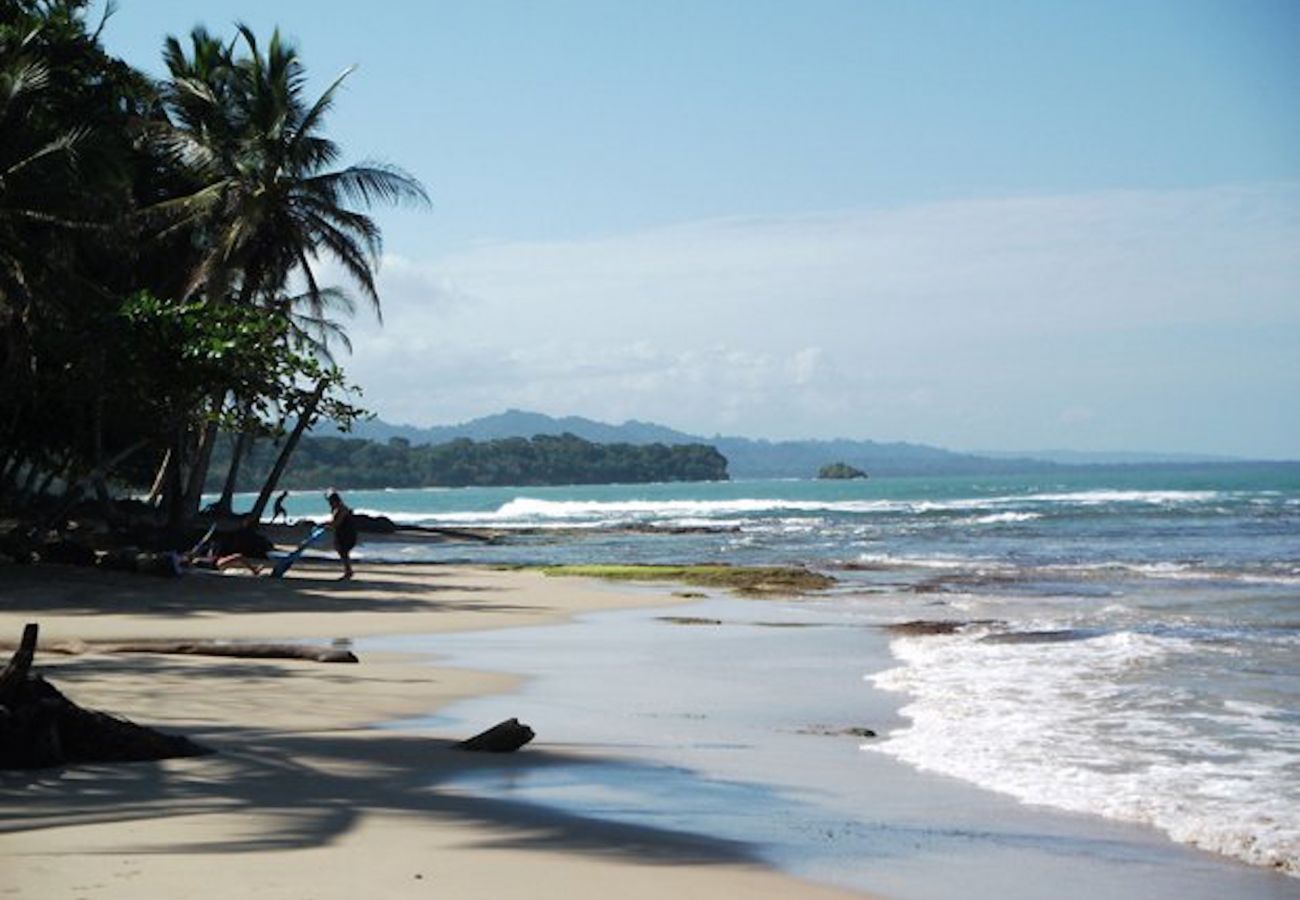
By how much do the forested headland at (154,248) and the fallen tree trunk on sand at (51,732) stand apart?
45.9 feet

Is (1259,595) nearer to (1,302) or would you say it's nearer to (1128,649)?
(1128,649)

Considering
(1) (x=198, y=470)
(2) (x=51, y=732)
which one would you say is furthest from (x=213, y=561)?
(2) (x=51, y=732)

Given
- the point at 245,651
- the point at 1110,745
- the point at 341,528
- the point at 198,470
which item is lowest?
the point at 1110,745

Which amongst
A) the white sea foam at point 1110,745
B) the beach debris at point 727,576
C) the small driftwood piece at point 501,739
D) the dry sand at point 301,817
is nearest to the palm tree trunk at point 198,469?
the beach debris at point 727,576

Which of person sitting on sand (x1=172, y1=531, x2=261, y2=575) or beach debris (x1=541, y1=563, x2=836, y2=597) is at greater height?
person sitting on sand (x1=172, y1=531, x2=261, y2=575)

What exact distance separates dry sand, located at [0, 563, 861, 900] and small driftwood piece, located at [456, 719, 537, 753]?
3.8 inches

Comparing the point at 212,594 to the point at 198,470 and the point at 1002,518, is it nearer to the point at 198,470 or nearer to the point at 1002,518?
the point at 198,470

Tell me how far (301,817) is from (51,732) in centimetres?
148

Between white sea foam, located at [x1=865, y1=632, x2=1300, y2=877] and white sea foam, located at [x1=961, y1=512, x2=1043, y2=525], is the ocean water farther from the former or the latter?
white sea foam, located at [x1=961, y1=512, x2=1043, y2=525]

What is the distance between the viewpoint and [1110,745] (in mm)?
9914

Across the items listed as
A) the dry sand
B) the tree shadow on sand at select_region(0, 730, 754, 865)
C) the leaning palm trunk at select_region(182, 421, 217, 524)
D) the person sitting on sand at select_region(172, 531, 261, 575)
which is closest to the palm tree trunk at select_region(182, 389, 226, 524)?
the leaning palm trunk at select_region(182, 421, 217, 524)

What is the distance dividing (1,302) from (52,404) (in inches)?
150

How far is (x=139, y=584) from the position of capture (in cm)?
2088

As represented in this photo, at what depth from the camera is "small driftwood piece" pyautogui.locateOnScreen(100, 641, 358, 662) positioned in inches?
513
